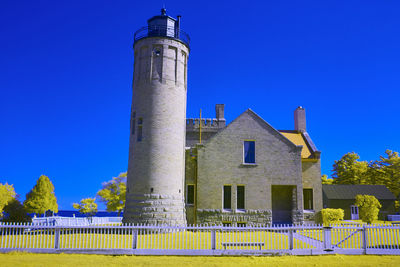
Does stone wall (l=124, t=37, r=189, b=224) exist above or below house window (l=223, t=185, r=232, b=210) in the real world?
above

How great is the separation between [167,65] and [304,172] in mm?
12875

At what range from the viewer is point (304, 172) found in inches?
930

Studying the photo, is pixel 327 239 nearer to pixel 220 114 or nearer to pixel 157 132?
pixel 157 132

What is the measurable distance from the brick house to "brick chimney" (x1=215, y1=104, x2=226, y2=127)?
9830 mm

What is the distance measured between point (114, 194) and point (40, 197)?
402 inches

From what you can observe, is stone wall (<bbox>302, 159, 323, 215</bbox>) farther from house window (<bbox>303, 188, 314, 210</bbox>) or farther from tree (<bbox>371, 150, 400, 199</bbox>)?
tree (<bbox>371, 150, 400, 199</bbox>)

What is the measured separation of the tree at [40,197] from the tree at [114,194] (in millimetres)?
8392

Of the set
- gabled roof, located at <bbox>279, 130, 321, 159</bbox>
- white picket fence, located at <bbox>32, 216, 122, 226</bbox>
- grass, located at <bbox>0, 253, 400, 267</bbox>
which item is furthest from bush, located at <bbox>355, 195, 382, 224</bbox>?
white picket fence, located at <bbox>32, 216, 122, 226</bbox>

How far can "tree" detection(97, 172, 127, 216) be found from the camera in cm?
3719

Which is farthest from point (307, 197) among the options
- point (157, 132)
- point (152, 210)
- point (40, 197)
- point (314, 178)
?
point (40, 197)

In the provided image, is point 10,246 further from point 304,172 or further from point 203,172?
point 304,172

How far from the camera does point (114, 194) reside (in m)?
37.6

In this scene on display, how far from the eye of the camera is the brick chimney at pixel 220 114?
32844mm

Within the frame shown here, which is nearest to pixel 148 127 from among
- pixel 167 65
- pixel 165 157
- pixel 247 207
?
pixel 165 157
